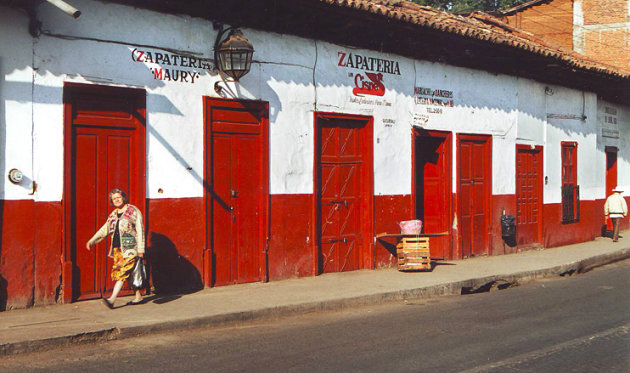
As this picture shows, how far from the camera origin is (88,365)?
6.27 meters

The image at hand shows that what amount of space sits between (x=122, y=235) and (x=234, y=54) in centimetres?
308

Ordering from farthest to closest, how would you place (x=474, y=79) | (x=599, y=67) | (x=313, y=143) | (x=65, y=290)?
(x=599, y=67) → (x=474, y=79) → (x=313, y=143) → (x=65, y=290)

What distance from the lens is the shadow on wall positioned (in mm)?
9719

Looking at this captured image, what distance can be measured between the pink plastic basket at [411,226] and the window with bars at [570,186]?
24.3 ft

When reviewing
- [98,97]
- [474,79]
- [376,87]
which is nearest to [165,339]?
[98,97]

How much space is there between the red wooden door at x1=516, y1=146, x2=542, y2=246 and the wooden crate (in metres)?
4.80

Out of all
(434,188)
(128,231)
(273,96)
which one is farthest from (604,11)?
(128,231)

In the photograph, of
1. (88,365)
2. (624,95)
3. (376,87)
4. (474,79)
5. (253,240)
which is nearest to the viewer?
(88,365)

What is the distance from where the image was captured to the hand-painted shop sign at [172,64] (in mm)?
9508

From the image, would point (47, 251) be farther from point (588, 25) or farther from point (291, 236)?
point (588, 25)

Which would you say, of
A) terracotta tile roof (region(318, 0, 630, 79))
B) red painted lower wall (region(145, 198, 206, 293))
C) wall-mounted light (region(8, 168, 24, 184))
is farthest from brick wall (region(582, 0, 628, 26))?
wall-mounted light (region(8, 168, 24, 184))

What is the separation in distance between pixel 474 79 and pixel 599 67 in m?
5.39

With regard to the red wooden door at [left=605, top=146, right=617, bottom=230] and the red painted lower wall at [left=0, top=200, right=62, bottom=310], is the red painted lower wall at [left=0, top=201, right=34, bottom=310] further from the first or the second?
the red wooden door at [left=605, top=146, right=617, bottom=230]

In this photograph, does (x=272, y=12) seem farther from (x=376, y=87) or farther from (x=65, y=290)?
(x=65, y=290)
